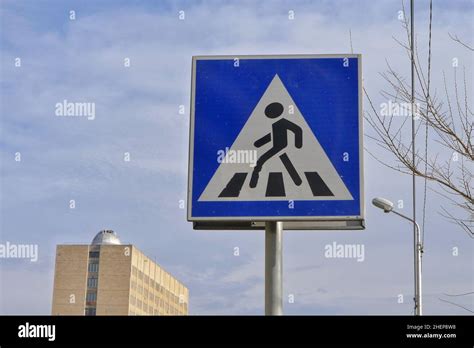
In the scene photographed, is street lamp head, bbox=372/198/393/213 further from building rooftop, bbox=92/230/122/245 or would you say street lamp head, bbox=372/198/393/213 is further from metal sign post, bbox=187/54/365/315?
building rooftop, bbox=92/230/122/245

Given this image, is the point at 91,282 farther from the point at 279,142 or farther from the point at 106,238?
the point at 279,142

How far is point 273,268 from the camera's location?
10.7 ft

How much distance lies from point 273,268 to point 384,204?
12.3m

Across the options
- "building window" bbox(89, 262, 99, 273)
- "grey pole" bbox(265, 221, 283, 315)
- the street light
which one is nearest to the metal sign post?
"grey pole" bbox(265, 221, 283, 315)

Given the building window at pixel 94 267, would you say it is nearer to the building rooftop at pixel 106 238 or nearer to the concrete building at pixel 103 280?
the concrete building at pixel 103 280

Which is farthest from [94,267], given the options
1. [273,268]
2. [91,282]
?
[273,268]

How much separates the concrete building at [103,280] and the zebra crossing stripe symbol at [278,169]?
110538 millimetres

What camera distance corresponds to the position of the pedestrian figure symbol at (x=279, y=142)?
Answer: 331 centimetres

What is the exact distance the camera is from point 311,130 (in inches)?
132

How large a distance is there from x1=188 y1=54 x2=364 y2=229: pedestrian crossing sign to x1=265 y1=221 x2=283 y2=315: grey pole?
6 centimetres

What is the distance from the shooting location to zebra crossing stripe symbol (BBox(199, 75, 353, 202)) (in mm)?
3312

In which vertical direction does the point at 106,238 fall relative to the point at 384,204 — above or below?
above
